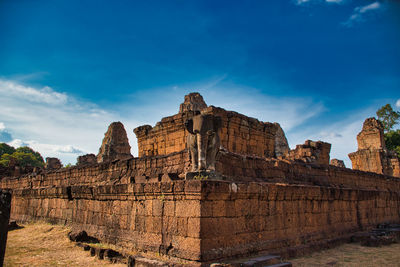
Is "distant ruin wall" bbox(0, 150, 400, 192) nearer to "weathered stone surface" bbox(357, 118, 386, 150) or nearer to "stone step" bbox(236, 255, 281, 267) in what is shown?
"stone step" bbox(236, 255, 281, 267)

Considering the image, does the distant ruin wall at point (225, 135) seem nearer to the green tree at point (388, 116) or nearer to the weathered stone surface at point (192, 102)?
the weathered stone surface at point (192, 102)

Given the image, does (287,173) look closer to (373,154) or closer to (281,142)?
(373,154)

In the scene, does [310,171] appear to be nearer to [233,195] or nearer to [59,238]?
[233,195]

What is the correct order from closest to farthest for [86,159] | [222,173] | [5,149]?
[222,173], [86,159], [5,149]

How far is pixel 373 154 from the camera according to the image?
22797mm

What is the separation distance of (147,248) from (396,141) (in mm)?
37556

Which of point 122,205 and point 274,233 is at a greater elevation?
point 122,205

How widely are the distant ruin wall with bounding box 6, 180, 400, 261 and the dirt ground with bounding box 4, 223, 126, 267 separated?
0.62m

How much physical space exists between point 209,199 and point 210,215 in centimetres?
29

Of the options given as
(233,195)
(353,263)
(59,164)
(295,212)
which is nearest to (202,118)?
(233,195)

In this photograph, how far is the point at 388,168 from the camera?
2255 cm

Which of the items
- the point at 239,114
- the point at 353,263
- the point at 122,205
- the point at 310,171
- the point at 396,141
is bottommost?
the point at 353,263

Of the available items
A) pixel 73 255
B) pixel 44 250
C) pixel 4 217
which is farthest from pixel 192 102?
pixel 4 217

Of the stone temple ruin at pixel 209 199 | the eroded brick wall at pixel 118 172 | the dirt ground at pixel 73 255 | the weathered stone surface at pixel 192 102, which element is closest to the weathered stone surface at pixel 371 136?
the stone temple ruin at pixel 209 199
